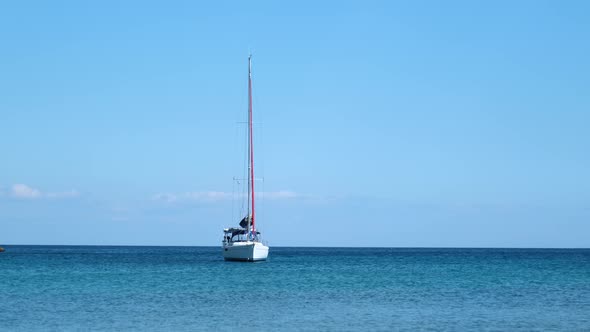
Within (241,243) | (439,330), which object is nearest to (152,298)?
(439,330)

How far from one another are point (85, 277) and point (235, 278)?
13411 mm

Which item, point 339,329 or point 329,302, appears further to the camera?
point 329,302

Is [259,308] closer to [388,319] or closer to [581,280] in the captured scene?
[388,319]

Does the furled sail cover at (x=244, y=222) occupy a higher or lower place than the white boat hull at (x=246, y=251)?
higher

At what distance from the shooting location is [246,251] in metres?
83.7

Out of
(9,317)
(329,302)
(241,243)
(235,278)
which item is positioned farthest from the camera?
(241,243)

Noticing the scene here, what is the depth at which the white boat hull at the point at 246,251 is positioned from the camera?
83.1m

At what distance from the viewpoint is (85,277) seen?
2739 inches

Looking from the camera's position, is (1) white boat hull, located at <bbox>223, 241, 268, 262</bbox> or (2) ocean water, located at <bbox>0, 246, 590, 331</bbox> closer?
(2) ocean water, located at <bbox>0, 246, 590, 331</bbox>

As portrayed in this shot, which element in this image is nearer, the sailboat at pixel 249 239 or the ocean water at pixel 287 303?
the ocean water at pixel 287 303

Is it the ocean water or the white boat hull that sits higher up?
the white boat hull

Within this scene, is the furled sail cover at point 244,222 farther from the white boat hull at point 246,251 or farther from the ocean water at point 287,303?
the ocean water at point 287,303

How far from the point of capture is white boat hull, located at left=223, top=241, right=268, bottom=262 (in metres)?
83.1

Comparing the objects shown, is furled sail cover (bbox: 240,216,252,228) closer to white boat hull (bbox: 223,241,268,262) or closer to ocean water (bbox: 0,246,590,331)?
white boat hull (bbox: 223,241,268,262)
